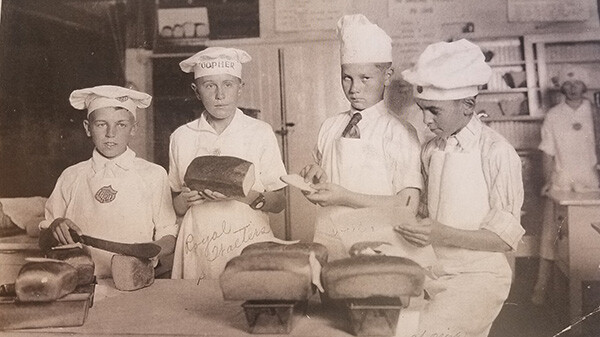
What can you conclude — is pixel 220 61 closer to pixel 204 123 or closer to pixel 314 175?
pixel 204 123

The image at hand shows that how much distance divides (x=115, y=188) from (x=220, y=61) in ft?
1.70

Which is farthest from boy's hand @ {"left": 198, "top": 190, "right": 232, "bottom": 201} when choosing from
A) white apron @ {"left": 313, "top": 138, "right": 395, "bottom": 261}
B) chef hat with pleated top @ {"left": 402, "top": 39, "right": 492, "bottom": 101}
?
chef hat with pleated top @ {"left": 402, "top": 39, "right": 492, "bottom": 101}

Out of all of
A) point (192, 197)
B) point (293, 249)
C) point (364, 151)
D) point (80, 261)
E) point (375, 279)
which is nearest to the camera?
point (375, 279)

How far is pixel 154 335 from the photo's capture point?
131cm

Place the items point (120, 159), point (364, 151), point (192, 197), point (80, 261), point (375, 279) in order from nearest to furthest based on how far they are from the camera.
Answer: point (375, 279) < point (80, 261) < point (364, 151) < point (192, 197) < point (120, 159)

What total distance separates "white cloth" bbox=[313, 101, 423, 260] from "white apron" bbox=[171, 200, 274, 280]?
0.21 metres

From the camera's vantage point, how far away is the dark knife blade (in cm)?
170

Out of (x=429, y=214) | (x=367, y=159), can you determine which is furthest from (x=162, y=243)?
(x=429, y=214)

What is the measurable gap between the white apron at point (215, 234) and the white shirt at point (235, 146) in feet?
A: 0.32

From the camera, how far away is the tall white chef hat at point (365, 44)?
164 cm

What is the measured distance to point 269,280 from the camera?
4.28 ft

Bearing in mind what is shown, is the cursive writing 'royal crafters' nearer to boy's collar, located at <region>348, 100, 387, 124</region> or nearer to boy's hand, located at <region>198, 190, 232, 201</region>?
boy's hand, located at <region>198, 190, 232, 201</region>

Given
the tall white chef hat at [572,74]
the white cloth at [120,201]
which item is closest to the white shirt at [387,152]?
the tall white chef hat at [572,74]

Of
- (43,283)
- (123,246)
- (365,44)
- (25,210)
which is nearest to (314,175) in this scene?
(365,44)
